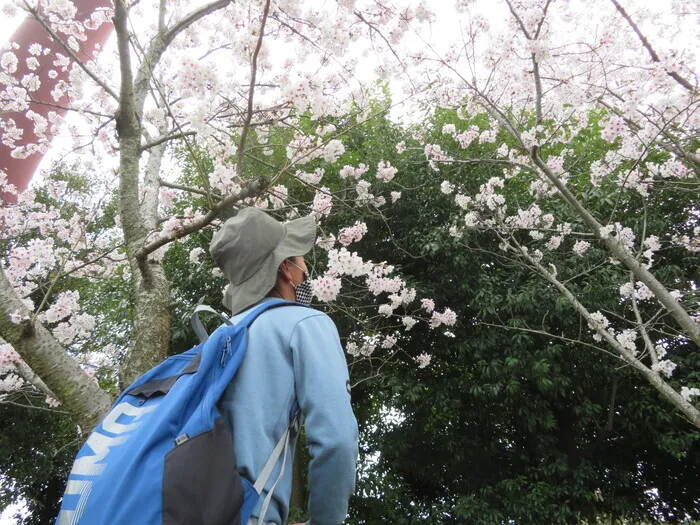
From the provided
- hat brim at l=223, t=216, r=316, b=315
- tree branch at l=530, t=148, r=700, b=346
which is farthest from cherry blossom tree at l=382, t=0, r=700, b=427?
hat brim at l=223, t=216, r=316, b=315

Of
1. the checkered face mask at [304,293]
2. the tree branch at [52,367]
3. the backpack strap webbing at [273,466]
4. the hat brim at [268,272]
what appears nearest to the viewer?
the backpack strap webbing at [273,466]

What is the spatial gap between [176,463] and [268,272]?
49cm

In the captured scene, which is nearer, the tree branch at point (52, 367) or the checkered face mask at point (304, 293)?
the checkered face mask at point (304, 293)

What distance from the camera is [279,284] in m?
1.23

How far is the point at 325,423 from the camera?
0.91 metres

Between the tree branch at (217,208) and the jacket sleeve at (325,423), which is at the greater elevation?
the tree branch at (217,208)

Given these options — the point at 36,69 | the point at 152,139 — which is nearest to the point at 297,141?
the point at 152,139

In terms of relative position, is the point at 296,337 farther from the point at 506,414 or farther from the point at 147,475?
the point at 506,414

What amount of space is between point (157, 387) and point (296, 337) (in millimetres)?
309

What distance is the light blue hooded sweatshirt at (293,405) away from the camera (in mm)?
911

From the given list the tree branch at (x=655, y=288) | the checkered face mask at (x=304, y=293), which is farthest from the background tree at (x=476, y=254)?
the checkered face mask at (x=304, y=293)

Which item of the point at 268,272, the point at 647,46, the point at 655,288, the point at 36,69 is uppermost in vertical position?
the point at 36,69

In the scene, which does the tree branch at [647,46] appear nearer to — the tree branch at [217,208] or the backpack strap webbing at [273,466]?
the tree branch at [217,208]

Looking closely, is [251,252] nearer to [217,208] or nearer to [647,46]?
[217,208]
